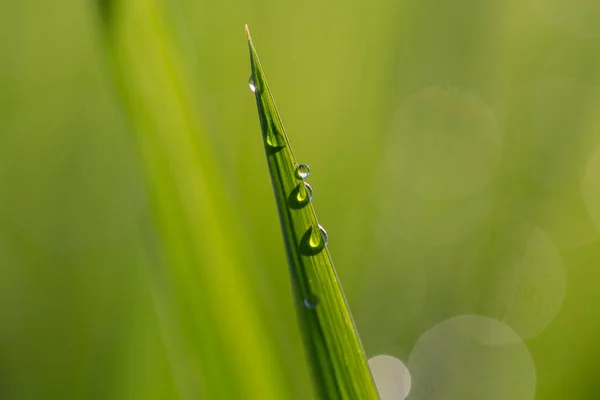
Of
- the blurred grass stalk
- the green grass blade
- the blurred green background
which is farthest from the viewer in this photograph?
the blurred green background

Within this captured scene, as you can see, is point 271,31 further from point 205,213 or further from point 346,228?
point 205,213

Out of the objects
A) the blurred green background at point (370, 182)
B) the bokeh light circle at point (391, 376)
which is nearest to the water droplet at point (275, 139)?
the blurred green background at point (370, 182)

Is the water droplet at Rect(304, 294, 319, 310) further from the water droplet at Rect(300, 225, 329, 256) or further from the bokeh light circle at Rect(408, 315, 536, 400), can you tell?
the bokeh light circle at Rect(408, 315, 536, 400)

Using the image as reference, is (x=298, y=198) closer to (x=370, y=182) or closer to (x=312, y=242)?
(x=312, y=242)

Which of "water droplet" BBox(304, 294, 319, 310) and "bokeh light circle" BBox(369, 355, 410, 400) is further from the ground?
"bokeh light circle" BBox(369, 355, 410, 400)

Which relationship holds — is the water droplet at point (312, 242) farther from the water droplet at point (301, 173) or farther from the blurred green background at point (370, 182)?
the blurred green background at point (370, 182)

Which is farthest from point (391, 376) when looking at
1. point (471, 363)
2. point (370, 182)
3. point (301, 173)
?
point (301, 173)

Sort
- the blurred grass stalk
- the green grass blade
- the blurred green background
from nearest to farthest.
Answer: the green grass blade < the blurred grass stalk < the blurred green background

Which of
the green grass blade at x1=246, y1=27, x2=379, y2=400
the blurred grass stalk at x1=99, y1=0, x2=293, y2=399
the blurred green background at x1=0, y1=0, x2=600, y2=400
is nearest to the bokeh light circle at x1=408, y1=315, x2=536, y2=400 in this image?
the blurred green background at x1=0, y1=0, x2=600, y2=400
